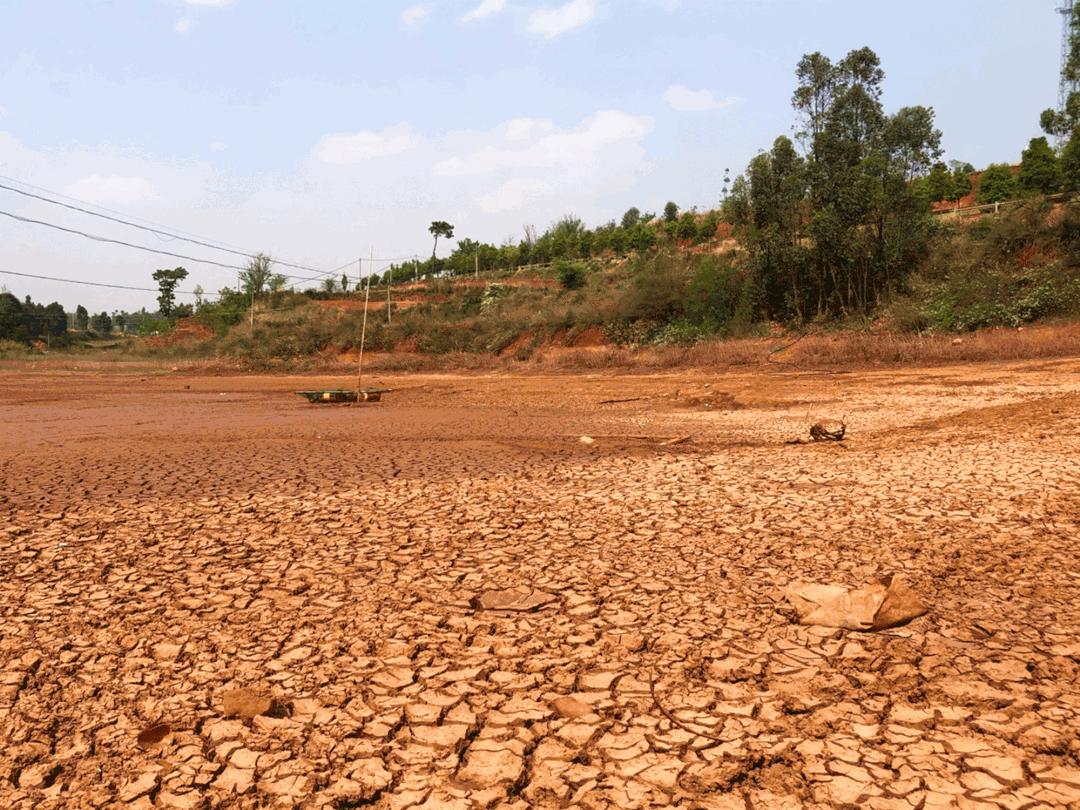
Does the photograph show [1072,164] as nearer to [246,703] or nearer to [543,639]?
[543,639]

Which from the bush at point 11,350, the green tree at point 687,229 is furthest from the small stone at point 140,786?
the bush at point 11,350

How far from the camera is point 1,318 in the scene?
5444 centimetres

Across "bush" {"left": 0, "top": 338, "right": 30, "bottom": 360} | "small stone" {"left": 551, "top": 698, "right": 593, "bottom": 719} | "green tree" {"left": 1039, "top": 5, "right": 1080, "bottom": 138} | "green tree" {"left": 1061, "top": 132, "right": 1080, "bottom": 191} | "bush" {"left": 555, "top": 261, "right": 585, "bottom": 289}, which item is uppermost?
"green tree" {"left": 1039, "top": 5, "right": 1080, "bottom": 138}

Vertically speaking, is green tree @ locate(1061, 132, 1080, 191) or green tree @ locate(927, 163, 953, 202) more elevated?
green tree @ locate(927, 163, 953, 202)

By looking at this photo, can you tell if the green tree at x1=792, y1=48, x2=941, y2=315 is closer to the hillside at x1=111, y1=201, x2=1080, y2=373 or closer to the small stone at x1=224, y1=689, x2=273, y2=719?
the hillside at x1=111, y1=201, x2=1080, y2=373

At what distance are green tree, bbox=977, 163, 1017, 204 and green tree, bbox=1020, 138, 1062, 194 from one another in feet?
3.68

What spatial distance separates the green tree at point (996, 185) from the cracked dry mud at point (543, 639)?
34.9 metres

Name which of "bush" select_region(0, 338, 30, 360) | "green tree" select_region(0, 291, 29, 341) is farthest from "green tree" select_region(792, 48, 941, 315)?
"green tree" select_region(0, 291, 29, 341)

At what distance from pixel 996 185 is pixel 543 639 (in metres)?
40.8

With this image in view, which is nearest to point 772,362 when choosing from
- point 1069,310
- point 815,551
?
point 1069,310

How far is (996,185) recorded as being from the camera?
33.4m

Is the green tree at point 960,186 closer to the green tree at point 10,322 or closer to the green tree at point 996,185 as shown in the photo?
the green tree at point 996,185

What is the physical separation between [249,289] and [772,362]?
52852mm

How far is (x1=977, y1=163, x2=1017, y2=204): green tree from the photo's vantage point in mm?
32594
